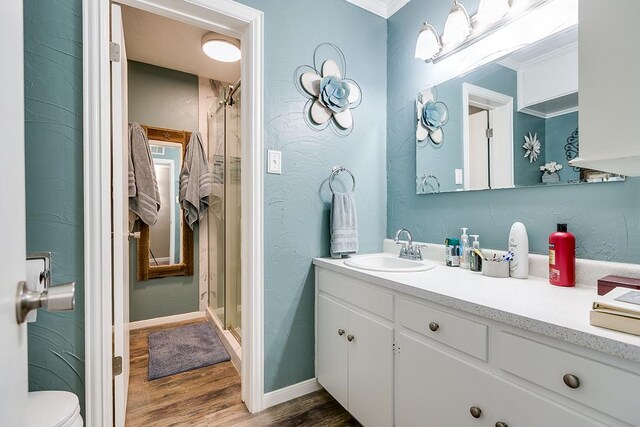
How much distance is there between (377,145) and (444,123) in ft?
1.55

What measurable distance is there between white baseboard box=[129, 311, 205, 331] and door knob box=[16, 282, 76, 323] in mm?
2707

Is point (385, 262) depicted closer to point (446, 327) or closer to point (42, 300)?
point (446, 327)

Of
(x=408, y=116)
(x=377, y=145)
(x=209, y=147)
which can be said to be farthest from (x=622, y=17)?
(x=209, y=147)

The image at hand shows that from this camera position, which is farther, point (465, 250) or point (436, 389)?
point (465, 250)

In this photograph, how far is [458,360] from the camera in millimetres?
970

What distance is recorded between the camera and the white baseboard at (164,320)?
270 cm

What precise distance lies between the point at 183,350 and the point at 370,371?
1613 millimetres

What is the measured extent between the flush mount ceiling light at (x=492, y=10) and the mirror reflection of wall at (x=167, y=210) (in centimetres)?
261

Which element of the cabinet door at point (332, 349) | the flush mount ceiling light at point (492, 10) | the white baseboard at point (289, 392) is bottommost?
the white baseboard at point (289, 392)

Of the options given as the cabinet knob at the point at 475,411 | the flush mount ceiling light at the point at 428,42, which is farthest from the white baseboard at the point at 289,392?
the flush mount ceiling light at the point at 428,42

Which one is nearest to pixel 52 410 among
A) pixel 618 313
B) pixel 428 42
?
pixel 618 313

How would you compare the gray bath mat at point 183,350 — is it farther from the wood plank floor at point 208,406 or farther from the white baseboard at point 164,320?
the white baseboard at point 164,320

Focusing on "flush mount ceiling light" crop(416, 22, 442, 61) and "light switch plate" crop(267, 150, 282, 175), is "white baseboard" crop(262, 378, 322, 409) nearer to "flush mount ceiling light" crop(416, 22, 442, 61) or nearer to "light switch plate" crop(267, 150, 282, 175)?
"light switch plate" crop(267, 150, 282, 175)

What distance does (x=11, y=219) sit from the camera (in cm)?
39
